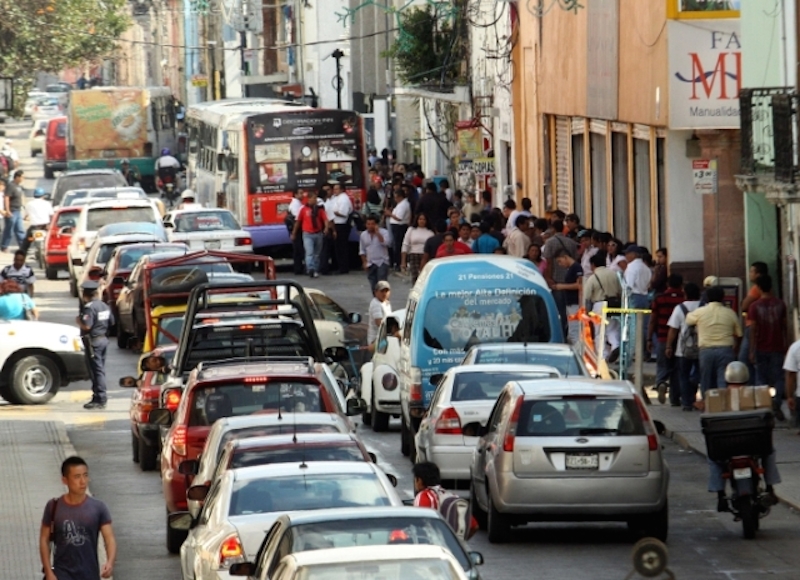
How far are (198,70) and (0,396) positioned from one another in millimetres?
73860

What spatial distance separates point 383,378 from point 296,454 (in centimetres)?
973

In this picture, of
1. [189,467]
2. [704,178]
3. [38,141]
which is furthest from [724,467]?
[38,141]

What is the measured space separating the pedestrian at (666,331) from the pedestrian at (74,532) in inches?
524

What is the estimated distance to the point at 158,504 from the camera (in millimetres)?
18766

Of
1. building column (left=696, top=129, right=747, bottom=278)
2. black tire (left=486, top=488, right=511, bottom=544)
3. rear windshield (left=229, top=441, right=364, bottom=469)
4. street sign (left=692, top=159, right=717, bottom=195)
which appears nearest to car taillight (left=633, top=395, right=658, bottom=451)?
black tire (left=486, top=488, right=511, bottom=544)

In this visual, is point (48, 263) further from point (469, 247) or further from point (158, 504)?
point (158, 504)

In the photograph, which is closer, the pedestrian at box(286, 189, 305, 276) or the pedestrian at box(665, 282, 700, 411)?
the pedestrian at box(665, 282, 700, 411)

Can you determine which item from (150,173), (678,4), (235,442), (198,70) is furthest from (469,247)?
(198,70)

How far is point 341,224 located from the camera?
1638 inches

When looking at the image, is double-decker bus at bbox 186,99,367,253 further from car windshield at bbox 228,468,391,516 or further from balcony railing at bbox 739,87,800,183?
car windshield at bbox 228,468,391,516

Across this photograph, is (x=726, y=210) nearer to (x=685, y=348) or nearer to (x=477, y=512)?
(x=685, y=348)

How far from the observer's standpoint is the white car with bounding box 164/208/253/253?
128 feet

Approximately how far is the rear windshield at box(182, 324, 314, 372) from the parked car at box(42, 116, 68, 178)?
2444 inches

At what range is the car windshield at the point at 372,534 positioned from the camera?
32.4 feet
